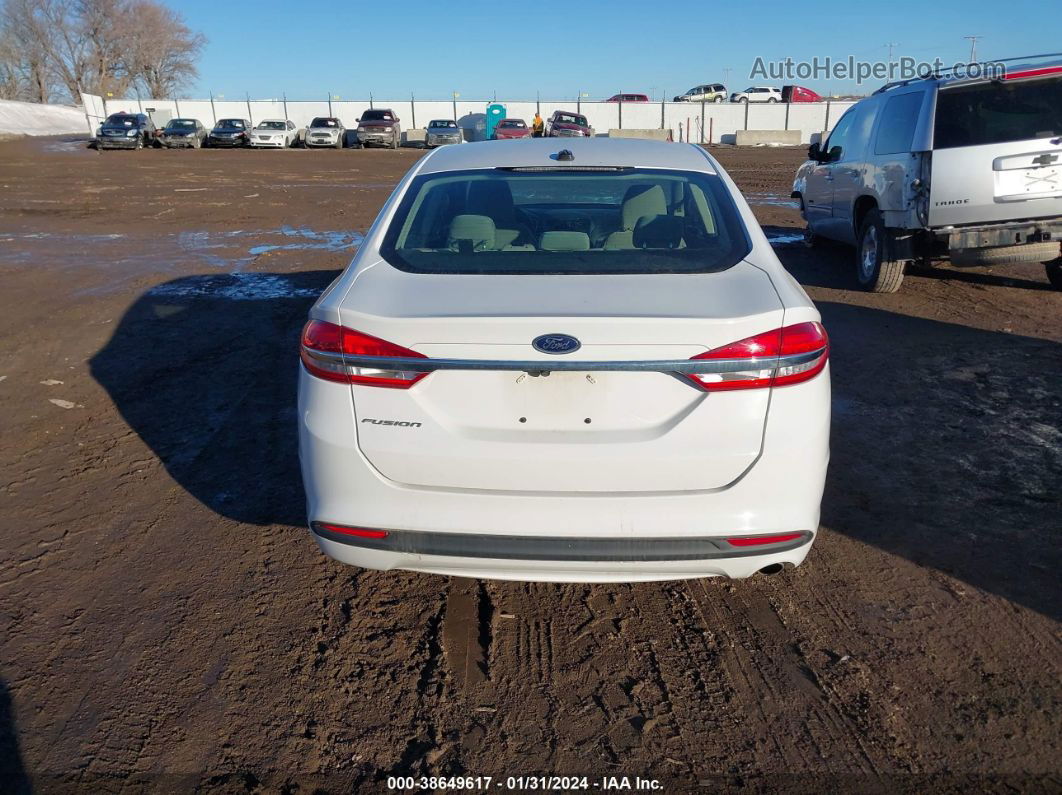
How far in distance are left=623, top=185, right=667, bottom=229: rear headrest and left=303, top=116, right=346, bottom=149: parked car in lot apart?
4026cm

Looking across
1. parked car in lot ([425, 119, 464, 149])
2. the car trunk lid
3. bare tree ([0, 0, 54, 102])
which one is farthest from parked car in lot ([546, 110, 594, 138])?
bare tree ([0, 0, 54, 102])

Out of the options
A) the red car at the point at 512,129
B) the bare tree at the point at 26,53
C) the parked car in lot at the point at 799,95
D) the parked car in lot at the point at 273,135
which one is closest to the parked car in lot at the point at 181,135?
the parked car in lot at the point at 273,135

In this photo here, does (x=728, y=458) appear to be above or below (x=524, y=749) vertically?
above

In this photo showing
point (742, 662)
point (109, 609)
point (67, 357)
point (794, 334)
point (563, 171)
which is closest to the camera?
point (794, 334)

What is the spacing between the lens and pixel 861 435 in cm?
493

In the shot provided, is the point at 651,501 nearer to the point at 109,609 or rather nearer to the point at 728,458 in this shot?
the point at 728,458

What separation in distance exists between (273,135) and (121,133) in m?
7.00

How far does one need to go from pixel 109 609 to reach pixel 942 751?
9.92 feet

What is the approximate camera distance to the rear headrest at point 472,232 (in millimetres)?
3422

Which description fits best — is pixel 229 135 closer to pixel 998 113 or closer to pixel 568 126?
pixel 568 126

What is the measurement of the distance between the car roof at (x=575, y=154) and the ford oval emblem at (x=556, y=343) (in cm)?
140

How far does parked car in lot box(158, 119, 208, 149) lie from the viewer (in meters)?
39.6

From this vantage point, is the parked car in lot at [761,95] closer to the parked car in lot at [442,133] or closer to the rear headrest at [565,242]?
the parked car in lot at [442,133]

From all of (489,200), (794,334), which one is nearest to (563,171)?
(489,200)
